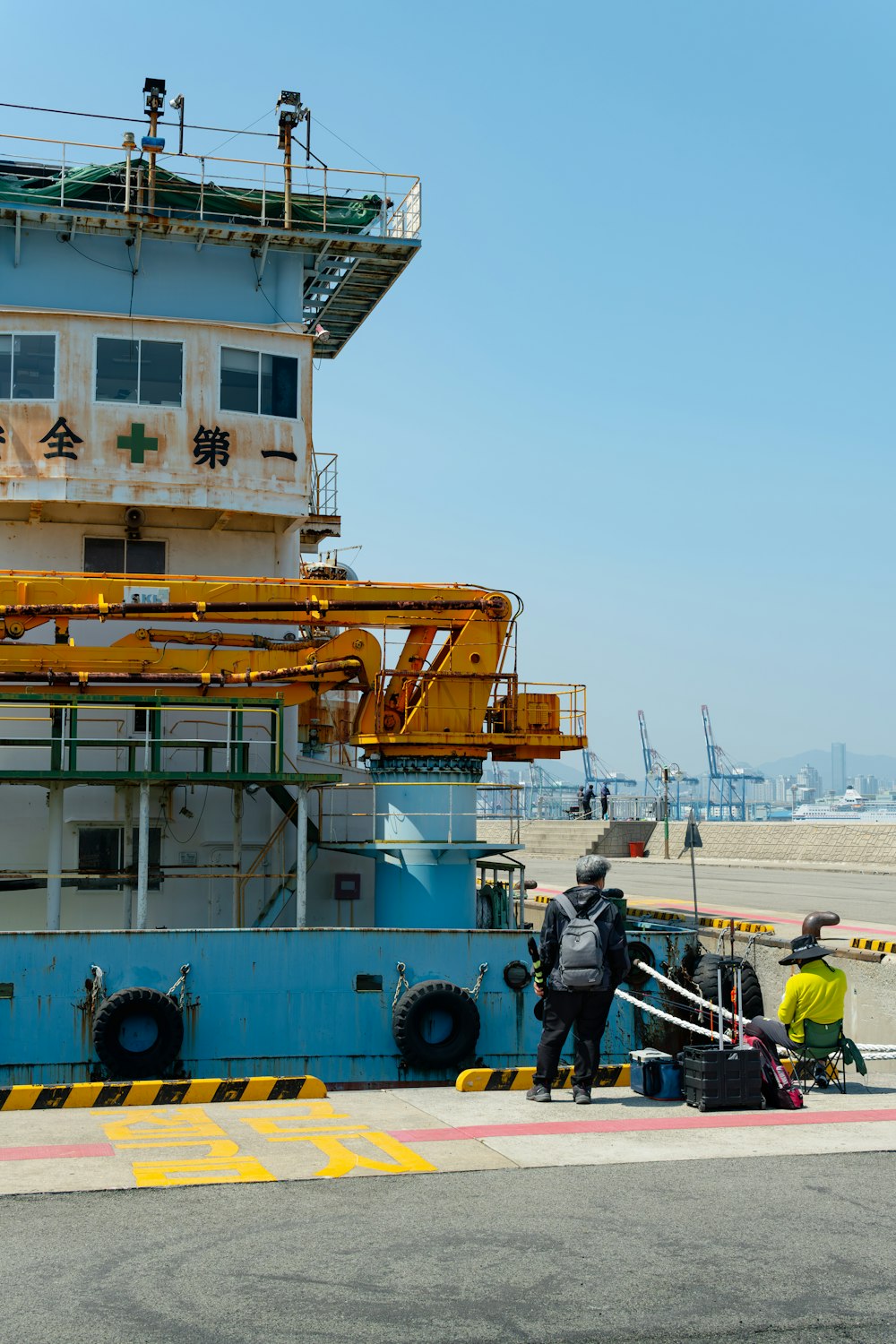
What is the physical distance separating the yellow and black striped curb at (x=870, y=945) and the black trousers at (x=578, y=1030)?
11732mm

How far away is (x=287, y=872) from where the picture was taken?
1703 centimetres

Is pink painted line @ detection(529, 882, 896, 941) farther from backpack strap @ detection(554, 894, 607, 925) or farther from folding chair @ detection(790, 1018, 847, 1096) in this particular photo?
backpack strap @ detection(554, 894, 607, 925)

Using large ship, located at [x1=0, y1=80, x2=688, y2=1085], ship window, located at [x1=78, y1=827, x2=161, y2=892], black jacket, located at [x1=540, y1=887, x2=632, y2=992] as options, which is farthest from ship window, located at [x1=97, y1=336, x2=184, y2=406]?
black jacket, located at [x1=540, y1=887, x2=632, y2=992]

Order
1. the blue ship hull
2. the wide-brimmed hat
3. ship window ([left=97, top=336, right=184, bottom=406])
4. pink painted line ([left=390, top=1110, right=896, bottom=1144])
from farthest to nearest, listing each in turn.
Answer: ship window ([left=97, top=336, right=184, bottom=406]) → the blue ship hull → the wide-brimmed hat → pink painted line ([left=390, top=1110, right=896, bottom=1144])

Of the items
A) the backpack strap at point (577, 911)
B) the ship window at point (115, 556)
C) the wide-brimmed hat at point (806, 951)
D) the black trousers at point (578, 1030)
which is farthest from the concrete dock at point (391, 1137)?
the ship window at point (115, 556)

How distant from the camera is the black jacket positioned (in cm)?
988

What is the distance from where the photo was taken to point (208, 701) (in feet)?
50.2

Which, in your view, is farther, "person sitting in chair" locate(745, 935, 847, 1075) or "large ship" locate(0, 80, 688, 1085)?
"large ship" locate(0, 80, 688, 1085)

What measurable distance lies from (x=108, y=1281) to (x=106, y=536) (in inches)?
516

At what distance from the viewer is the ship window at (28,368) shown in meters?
17.1

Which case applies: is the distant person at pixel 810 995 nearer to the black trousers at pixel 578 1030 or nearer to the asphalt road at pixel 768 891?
the black trousers at pixel 578 1030

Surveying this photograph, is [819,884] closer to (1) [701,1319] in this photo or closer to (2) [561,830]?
(2) [561,830]

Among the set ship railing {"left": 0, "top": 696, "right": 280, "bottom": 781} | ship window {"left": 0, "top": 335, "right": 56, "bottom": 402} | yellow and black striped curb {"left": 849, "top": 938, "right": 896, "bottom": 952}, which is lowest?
yellow and black striped curb {"left": 849, "top": 938, "right": 896, "bottom": 952}

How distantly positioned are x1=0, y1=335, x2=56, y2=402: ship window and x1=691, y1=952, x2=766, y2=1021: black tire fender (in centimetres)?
1077
